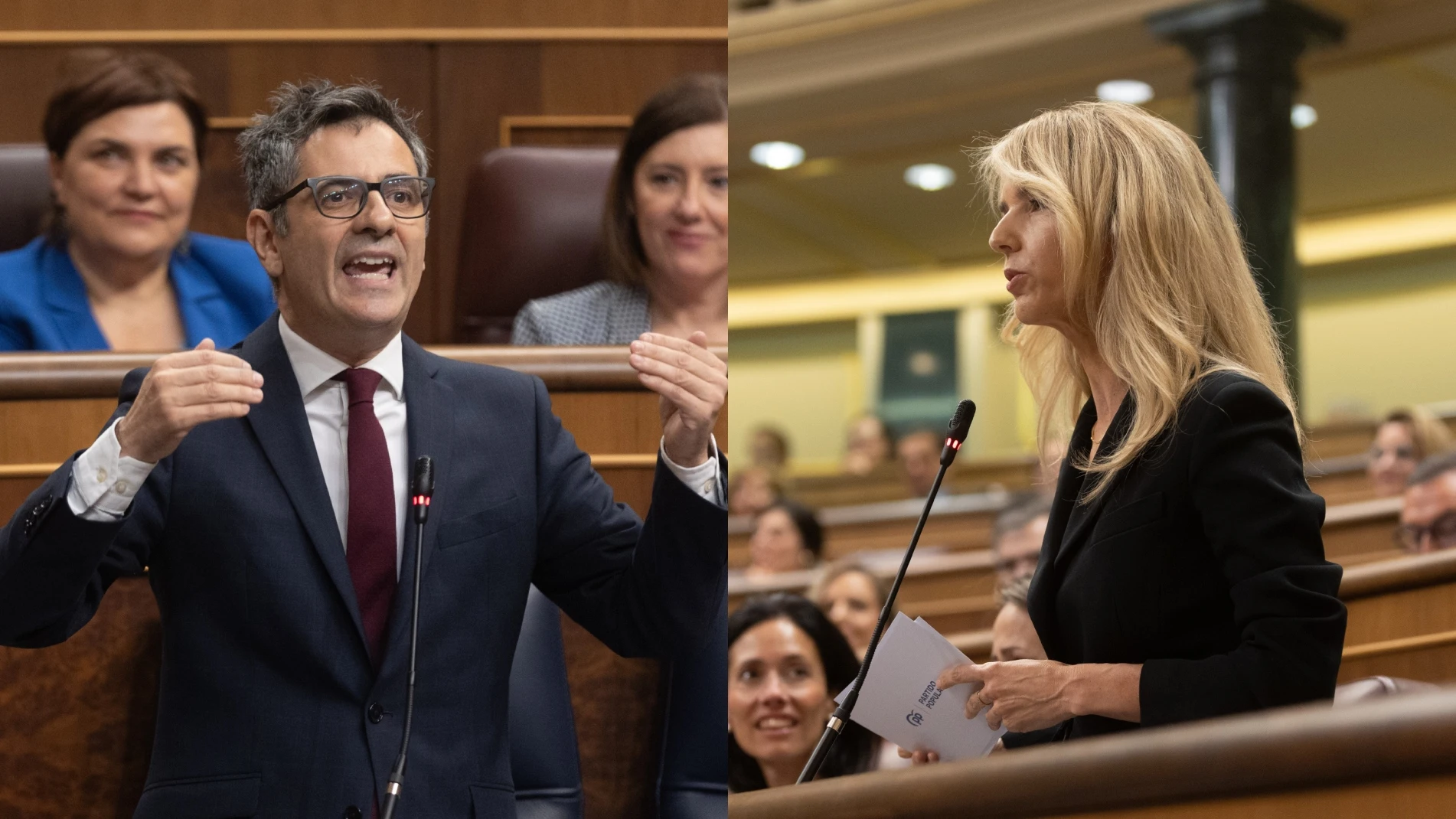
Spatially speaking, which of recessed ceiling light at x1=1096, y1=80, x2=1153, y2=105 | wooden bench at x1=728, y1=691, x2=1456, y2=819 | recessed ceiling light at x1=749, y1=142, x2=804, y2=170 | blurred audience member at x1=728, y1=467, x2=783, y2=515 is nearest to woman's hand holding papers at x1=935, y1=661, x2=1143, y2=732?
wooden bench at x1=728, y1=691, x2=1456, y2=819

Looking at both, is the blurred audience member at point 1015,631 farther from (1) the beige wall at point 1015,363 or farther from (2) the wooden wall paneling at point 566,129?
(1) the beige wall at point 1015,363

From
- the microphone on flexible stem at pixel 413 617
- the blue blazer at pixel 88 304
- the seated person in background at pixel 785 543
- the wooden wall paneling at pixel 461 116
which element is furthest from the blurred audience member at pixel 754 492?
the microphone on flexible stem at pixel 413 617

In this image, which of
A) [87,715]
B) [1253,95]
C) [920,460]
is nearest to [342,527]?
[87,715]

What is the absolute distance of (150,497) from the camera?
747 mm

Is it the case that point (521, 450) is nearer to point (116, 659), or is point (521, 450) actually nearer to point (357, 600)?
point (357, 600)

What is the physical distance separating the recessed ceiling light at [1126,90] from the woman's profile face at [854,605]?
2.34 meters

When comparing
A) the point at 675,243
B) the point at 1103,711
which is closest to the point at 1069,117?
the point at 1103,711

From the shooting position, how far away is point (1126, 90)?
366 cm

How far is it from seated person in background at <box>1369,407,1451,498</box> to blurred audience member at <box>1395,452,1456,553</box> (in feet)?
1.77

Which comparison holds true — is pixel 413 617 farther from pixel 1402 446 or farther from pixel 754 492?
pixel 754 492

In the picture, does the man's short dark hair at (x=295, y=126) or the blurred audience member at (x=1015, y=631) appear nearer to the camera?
the man's short dark hair at (x=295, y=126)

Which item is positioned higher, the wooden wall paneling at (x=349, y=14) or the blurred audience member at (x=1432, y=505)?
the wooden wall paneling at (x=349, y=14)

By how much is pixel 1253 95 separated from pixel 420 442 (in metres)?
2.71

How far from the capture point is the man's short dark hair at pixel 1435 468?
64.8 inches
